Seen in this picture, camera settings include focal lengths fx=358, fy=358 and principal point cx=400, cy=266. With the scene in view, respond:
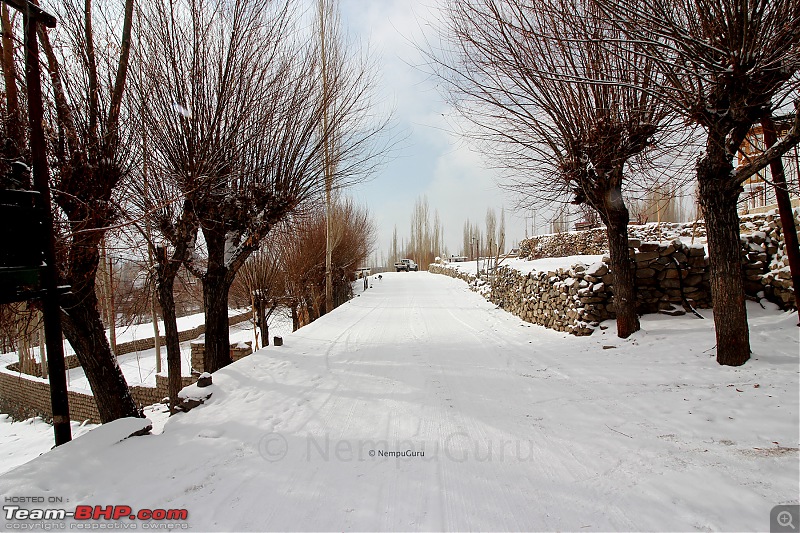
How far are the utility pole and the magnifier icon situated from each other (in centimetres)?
479

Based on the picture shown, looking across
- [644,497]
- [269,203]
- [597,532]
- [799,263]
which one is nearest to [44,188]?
[269,203]

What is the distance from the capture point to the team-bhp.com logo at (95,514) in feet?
6.82

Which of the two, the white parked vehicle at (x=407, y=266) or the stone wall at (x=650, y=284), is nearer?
the stone wall at (x=650, y=284)

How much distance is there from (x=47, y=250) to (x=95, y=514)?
207 centimetres

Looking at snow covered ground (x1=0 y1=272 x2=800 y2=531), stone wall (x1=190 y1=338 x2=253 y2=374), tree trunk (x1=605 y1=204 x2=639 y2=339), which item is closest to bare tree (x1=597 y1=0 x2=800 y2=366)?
snow covered ground (x1=0 y1=272 x2=800 y2=531)

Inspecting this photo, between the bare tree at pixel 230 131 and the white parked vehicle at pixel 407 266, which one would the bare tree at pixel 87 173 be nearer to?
the bare tree at pixel 230 131

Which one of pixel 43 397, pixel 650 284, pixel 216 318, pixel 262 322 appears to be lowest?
pixel 43 397

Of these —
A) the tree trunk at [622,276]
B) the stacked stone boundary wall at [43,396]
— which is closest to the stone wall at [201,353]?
the stacked stone boundary wall at [43,396]

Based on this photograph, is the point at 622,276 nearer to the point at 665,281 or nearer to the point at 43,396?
the point at 665,281

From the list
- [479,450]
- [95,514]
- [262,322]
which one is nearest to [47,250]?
[95,514]

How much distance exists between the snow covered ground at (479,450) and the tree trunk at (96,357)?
48.9 inches

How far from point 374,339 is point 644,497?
570 cm

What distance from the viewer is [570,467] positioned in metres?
2.47

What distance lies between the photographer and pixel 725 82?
3.58m
